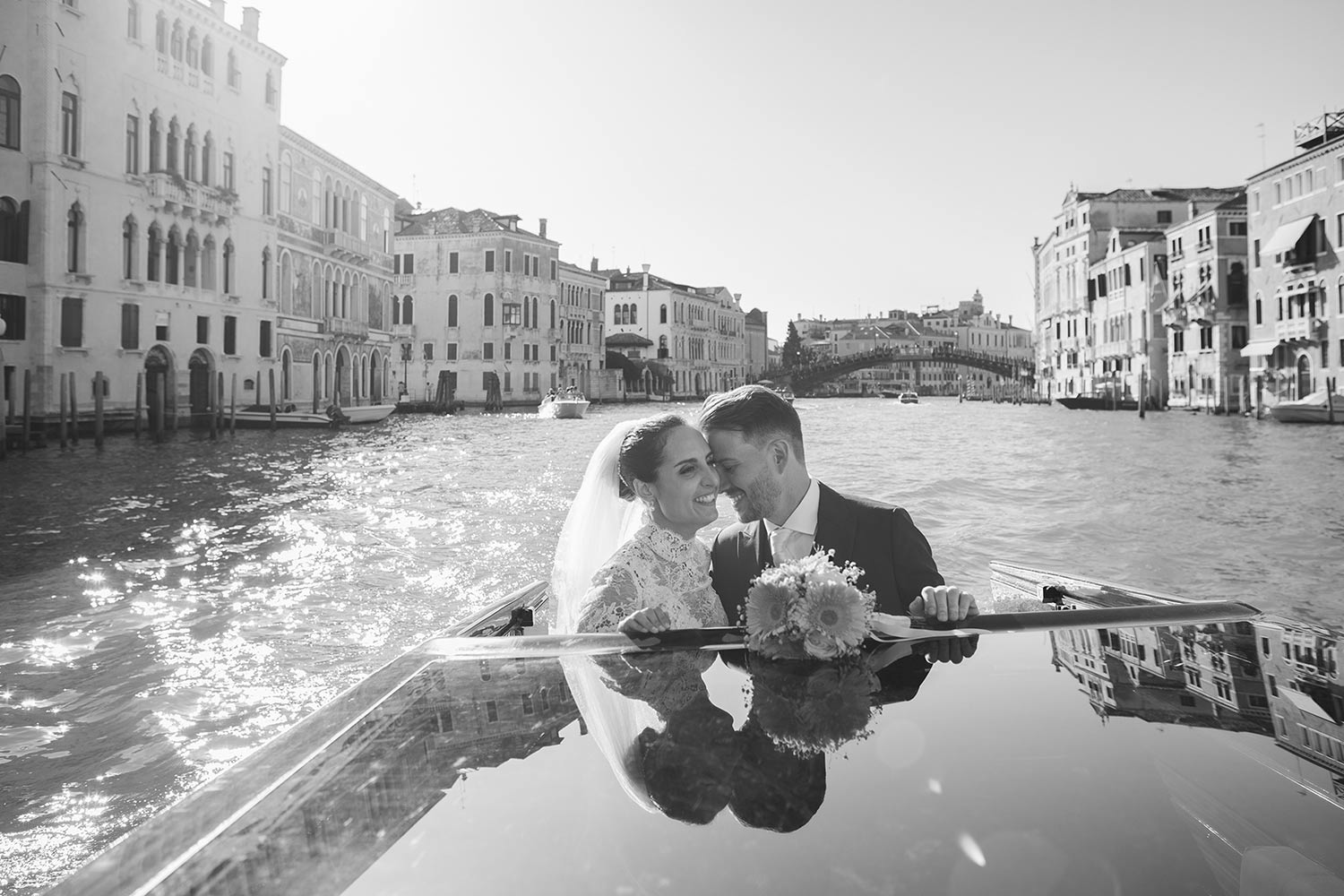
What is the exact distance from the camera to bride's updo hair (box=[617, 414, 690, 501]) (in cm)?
259

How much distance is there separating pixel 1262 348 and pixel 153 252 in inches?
1285

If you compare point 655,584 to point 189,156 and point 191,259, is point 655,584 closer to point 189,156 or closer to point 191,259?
point 191,259

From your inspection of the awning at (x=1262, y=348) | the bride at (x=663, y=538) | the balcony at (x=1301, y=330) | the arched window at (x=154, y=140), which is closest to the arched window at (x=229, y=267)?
the arched window at (x=154, y=140)

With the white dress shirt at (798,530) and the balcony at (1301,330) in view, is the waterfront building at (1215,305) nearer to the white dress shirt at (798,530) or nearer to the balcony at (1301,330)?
the balcony at (1301,330)

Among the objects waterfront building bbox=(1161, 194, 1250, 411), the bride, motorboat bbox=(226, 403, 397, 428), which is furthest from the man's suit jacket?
waterfront building bbox=(1161, 194, 1250, 411)

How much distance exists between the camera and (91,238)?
2172cm

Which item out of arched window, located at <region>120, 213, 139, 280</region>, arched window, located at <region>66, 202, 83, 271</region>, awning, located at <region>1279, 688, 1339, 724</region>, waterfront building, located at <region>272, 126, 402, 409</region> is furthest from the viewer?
waterfront building, located at <region>272, 126, 402, 409</region>

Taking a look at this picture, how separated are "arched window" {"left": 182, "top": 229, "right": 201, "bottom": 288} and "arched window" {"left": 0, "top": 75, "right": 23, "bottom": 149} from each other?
5044mm

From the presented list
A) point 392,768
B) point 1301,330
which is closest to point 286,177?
point 1301,330

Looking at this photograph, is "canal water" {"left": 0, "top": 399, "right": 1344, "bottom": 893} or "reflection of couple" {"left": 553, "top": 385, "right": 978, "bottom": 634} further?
"canal water" {"left": 0, "top": 399, "right": 1344, "bottom": 893}

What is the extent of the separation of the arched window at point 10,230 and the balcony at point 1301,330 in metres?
33.4

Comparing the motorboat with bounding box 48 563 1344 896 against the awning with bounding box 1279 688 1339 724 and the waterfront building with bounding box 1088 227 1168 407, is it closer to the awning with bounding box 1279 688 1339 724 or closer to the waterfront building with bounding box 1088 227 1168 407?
the awning with bounding box 1279 688 1339 724

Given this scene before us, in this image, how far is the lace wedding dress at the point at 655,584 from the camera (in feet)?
8.46

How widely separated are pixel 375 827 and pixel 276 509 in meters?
10.2
